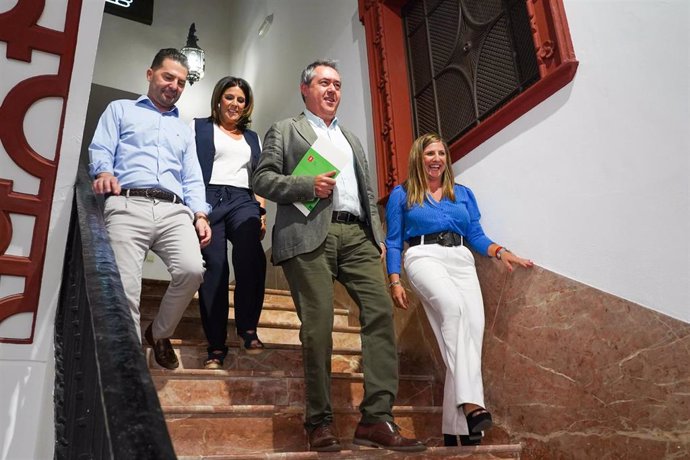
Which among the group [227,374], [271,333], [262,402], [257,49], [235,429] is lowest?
[235,429]

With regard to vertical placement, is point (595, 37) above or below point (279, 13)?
below

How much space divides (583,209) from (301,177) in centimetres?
117

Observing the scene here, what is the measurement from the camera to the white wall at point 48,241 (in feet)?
6.06

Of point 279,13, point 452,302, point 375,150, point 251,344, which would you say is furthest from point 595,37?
point 279,13

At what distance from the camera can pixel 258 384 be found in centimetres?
262

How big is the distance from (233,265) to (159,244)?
0.54 m

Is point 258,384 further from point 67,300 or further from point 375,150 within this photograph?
point 375,150

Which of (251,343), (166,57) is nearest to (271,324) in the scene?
(251,343)

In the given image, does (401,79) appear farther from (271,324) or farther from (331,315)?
(331,315)

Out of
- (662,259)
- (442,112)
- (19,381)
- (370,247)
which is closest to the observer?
(19,381)

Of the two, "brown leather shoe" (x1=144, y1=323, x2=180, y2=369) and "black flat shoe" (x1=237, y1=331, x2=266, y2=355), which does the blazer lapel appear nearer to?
"black flat shoe" (x1=237, y1=331, x2=266, y2=355)

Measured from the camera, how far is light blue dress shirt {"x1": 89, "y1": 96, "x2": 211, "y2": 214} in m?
2.37

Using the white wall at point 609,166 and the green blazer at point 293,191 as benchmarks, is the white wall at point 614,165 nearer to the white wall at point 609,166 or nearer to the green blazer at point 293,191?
the white wall at point 609,166

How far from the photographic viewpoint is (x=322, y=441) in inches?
81.4
